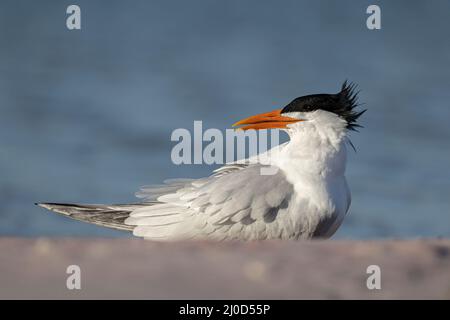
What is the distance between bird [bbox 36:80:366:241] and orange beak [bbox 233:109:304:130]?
0.02 metres

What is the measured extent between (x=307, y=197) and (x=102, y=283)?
2.60 m

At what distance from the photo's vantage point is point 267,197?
15.0ft

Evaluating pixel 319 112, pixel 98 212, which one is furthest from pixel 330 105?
pixel 98 212

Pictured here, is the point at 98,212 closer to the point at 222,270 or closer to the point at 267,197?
the point at 267,197

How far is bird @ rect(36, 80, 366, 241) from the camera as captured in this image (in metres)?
4.58

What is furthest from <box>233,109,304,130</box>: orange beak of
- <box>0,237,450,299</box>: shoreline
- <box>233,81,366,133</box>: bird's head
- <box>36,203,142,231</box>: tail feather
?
<box>0,237,450,299</box>: shoreline

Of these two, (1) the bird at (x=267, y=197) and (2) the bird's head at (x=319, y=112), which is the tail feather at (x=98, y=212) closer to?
(1) the bird at (x=267, y=197)

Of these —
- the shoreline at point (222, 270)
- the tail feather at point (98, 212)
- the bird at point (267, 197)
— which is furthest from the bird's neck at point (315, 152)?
the shoreline at point (222, 270)

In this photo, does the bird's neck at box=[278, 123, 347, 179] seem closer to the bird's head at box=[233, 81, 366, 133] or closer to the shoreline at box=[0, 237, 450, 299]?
the bird's head at box=[233, 81, 366, 133]

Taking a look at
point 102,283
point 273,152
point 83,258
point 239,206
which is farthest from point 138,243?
point 273,152

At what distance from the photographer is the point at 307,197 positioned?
4609mm

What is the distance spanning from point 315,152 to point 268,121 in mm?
601
